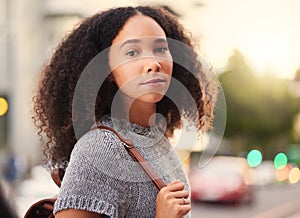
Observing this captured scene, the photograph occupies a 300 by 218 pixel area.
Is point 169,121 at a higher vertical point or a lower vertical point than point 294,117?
higher

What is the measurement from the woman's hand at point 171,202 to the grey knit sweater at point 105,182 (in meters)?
0.04

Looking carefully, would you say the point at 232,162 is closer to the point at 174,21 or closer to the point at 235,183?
the point at 235,183

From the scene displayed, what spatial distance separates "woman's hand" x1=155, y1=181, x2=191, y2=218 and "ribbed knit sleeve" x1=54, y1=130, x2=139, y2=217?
6 cm

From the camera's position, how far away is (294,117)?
193 feet

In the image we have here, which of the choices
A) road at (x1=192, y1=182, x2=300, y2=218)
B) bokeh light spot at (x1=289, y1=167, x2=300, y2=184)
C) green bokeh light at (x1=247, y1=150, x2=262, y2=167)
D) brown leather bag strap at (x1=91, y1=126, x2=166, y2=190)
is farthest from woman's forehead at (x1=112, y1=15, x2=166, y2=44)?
bokeh light spot at (x1=289, y1=167, x2=300, y2=184)

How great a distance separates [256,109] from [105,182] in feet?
170

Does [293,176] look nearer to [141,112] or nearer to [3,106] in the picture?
[3,106]

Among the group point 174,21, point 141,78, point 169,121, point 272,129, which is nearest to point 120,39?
point 141,78

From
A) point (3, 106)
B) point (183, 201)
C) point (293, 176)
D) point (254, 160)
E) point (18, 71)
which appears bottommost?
point (293, 176)

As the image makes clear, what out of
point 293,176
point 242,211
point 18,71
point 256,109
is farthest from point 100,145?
point 256,109

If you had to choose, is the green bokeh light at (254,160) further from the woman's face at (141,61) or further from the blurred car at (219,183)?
the woman's face at (141,61)

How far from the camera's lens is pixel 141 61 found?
160 cm

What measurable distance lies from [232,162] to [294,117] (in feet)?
133

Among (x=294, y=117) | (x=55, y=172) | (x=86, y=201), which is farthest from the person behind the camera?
(x=294, y=117)
